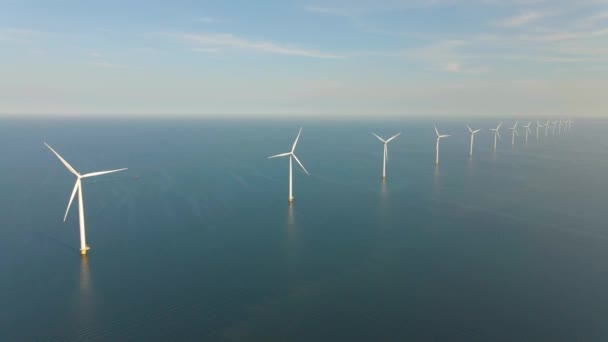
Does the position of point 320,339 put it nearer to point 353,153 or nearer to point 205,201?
point 205,201

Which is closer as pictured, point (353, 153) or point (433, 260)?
point (433, 260)

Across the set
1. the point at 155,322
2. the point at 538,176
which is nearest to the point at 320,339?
the point at 155,322

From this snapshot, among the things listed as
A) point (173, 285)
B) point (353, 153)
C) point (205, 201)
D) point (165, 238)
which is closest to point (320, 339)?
point (173, 285)

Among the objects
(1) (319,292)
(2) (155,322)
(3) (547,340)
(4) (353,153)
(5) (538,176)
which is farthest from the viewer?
(4) (353,153)

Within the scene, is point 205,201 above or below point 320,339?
above

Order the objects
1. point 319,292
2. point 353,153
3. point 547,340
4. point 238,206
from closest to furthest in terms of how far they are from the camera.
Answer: point 547,340
point 319,292
point 238,206
point 353,153

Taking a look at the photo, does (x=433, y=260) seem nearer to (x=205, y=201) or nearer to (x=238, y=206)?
(x=238, y=206)
